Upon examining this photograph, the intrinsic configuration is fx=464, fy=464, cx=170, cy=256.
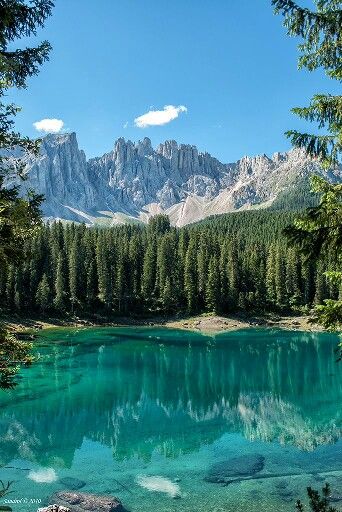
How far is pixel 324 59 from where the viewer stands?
1089 centimetres

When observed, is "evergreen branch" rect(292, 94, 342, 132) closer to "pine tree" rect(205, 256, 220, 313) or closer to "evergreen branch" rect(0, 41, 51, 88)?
"evergreen branch" rect(0, 41, 51, 88)

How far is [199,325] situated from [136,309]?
16.9 metres

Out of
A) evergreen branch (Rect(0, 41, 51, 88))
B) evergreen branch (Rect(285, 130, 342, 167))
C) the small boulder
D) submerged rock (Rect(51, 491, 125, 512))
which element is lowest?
the small boulder

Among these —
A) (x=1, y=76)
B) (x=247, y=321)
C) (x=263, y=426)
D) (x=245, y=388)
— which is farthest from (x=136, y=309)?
(x=1, y=76)

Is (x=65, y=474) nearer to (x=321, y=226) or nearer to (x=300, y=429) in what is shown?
(x=300, y=429)

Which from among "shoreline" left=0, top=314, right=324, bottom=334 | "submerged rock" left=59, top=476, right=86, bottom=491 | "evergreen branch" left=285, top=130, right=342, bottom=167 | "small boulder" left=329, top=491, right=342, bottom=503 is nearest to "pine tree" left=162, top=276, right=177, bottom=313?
"shoreline" left=0, top=314, right=324, bottom=334

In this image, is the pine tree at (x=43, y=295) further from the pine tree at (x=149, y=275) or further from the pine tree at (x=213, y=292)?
the pine tree at (x=213, y=292)

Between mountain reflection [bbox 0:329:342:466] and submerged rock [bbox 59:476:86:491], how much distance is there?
282 centimetres

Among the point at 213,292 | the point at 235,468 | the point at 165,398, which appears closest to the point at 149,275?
the point at 213,292

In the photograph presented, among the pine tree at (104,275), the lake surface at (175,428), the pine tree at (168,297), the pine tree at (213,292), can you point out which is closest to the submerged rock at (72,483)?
the lake surface at (175,428)

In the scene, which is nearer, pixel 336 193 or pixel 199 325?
pixel 336 193

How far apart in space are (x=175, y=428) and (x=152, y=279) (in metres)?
81.0

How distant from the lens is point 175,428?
117 ft

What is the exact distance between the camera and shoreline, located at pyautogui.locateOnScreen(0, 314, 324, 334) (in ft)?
315
